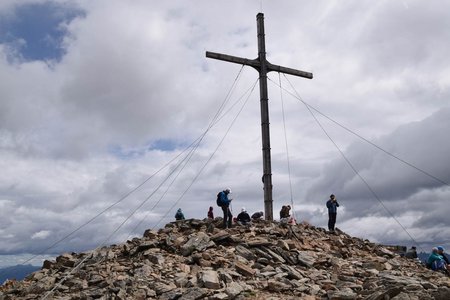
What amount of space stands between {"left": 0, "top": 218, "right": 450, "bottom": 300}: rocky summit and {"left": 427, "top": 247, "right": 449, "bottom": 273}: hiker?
2.43 ft

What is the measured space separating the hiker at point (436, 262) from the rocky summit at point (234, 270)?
0.74m

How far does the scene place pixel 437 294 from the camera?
12.7 metres

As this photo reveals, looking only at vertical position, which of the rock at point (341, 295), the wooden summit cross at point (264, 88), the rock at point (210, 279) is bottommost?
the rock at point (341, 295)

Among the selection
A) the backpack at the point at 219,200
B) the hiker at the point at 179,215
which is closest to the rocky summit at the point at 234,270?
the backpack at the point at 219,200

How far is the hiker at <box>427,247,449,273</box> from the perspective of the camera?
65.4 feet

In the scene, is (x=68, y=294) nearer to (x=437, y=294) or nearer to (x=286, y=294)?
(x=286, y=294)

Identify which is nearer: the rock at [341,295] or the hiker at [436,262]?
the rock at [341,295]

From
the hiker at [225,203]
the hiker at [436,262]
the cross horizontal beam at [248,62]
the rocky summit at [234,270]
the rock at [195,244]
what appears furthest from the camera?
the cross horizontal beam at [248,62]

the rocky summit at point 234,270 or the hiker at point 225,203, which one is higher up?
the hiker at point 225,203

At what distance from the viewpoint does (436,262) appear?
66.2 ft

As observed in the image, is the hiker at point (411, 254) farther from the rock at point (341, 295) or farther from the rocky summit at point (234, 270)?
the rock at point (341, 295)

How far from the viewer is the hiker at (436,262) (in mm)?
19925

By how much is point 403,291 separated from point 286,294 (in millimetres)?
3710

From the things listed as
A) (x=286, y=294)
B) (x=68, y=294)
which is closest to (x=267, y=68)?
(x=286, y=294)
